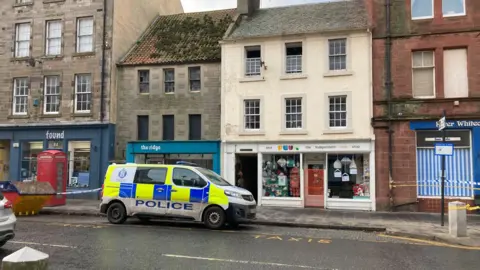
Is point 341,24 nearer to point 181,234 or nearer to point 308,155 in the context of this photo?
point 308,155

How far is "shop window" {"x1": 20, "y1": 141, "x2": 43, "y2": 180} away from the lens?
23.8m

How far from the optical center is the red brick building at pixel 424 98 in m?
17.8

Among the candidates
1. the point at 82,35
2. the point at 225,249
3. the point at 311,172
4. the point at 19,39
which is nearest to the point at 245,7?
the point at 82,35

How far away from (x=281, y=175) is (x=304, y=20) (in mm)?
8056

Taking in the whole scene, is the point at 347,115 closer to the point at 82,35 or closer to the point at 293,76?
the point at 293,76

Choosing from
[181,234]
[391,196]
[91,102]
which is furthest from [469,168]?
[91,102]

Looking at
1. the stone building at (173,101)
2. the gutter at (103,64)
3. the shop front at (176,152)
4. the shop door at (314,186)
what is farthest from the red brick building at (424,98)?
the gutter at (103,64)

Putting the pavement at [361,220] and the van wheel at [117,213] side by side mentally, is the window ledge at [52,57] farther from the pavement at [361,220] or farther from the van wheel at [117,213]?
the van wheel at [117,213]

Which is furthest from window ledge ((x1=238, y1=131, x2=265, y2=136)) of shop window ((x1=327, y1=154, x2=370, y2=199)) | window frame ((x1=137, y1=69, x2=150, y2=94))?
window frame ((x1=137, y1=69, x2=150, y2=94))

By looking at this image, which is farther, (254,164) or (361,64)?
(254,164)

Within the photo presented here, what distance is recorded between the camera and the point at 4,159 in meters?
25.1

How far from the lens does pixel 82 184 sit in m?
22.8

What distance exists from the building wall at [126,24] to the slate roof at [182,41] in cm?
41

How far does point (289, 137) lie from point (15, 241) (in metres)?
12.7
